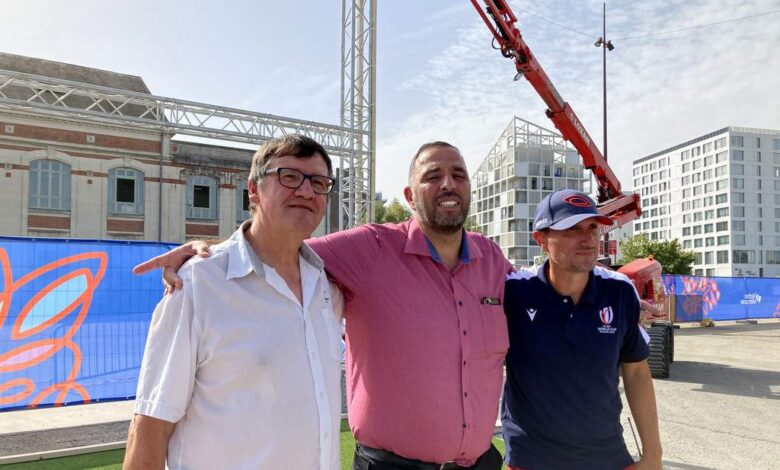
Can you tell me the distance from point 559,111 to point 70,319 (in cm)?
967

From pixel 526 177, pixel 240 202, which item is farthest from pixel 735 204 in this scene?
pixel 240 202

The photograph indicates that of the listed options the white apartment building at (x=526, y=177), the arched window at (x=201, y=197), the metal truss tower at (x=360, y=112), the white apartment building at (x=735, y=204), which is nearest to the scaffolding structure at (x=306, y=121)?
the metal truss tower at (x=360, y=112)

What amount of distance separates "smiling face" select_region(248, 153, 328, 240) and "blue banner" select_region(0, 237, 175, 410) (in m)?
5.47

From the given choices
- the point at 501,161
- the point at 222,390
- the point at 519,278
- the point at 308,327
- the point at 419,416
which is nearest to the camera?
the point at 222,390

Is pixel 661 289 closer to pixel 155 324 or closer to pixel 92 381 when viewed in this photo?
pixel 92 381

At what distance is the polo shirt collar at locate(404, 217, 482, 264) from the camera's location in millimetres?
2648

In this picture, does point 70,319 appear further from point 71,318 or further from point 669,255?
point 669,255

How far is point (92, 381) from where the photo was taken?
6.54 meters

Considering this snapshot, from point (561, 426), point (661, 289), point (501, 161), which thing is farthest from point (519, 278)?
point (501, 161)

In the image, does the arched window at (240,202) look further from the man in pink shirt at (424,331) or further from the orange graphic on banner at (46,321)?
the man in pink shirt at (424,331)

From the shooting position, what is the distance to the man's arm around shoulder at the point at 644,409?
8.60 ft

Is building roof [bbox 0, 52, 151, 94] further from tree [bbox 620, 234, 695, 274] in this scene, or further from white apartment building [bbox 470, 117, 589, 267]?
white apartment building [bbox 470, 117, 589, 267]

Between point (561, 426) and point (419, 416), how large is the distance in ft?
2.24

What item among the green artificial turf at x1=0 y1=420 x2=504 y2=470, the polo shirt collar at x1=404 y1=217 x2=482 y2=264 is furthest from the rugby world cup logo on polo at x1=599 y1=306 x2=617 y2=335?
the green artificial turf at x1=0 y1=420 x2=504 y2=470
